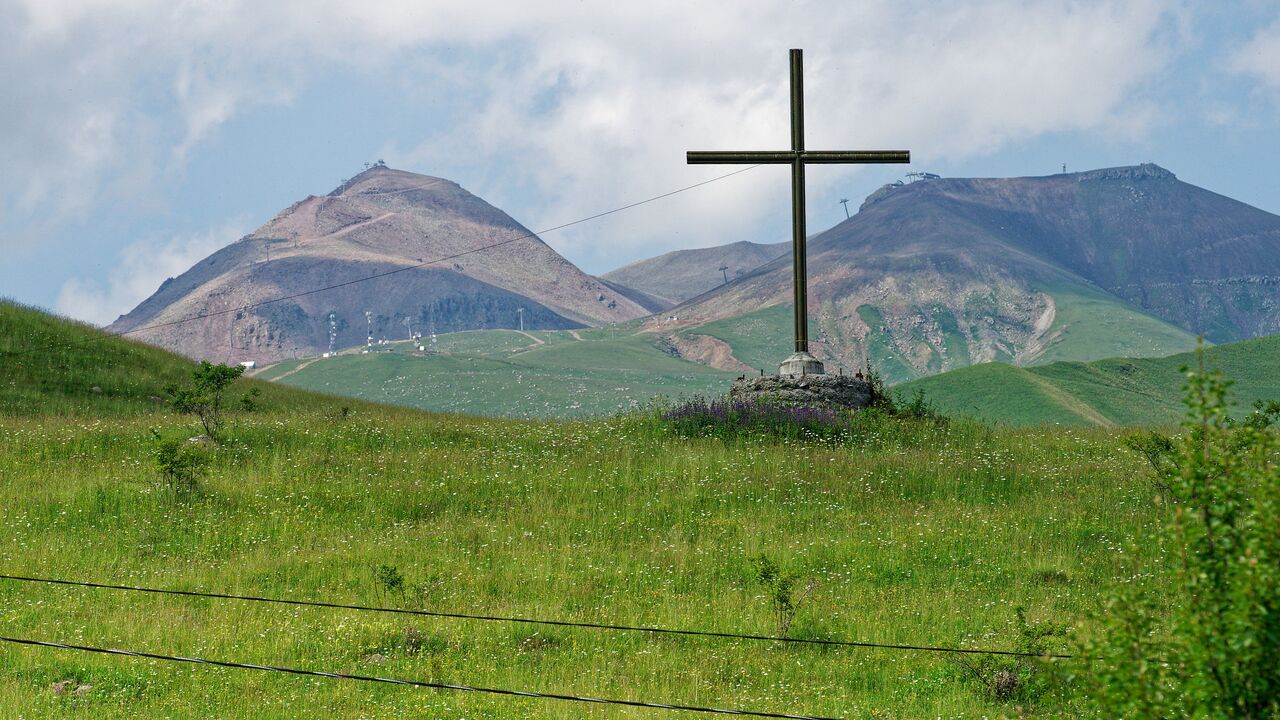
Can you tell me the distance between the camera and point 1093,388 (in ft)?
235

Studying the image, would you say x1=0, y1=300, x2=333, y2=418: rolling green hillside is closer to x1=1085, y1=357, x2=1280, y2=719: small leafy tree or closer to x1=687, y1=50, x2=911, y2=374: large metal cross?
x1=687, y1=50, x2=911, y2=374: large metal cross

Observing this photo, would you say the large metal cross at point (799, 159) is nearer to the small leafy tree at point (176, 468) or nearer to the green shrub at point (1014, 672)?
the small leafy tree at point (176, 468)

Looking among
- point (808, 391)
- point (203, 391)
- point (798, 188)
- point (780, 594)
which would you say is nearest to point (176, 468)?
point (203, 391)

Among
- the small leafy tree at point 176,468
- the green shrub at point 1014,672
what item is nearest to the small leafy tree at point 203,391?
the small leafy tree at point 176,468

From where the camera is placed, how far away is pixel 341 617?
13.4 m

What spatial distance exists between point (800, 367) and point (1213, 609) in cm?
2274

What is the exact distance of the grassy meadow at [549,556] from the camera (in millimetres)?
11180

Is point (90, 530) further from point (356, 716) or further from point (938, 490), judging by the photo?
point (938, 490)

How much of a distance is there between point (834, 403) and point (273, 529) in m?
15.2

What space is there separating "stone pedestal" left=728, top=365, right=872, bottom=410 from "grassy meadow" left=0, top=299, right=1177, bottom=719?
169 centimetres

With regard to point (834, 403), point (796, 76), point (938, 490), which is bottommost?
point (938, 490)

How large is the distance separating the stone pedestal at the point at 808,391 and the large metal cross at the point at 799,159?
1.78ft

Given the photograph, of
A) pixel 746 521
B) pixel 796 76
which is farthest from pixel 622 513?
pixel 796 76

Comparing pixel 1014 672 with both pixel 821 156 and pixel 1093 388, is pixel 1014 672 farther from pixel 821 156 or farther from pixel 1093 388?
pixel 1093 388
